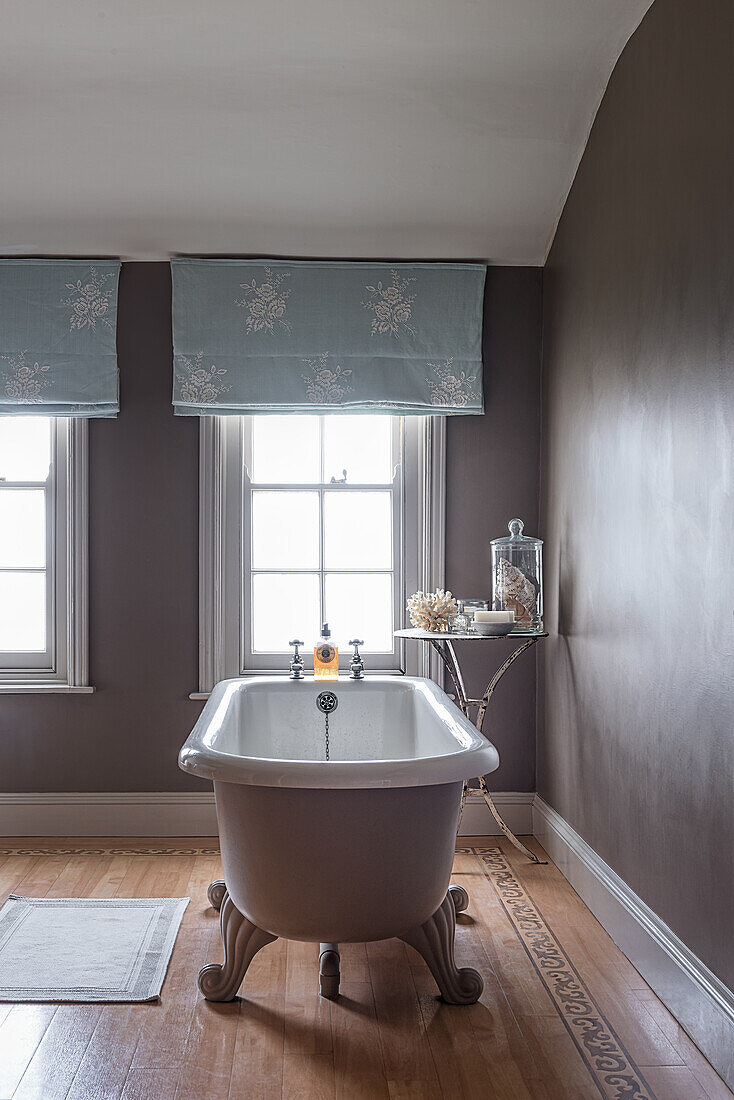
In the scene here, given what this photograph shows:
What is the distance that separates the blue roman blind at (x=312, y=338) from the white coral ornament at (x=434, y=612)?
0.78 metres

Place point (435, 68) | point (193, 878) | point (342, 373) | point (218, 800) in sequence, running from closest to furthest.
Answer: point (218, 800) → point (435, 68) → point (193, 878) → point (342, 373)

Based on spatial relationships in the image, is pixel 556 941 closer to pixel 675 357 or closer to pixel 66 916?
pixel 66 916

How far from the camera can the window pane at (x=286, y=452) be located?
3.84 m

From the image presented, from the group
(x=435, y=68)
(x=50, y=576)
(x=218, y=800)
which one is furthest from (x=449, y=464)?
(x=218, y=800)

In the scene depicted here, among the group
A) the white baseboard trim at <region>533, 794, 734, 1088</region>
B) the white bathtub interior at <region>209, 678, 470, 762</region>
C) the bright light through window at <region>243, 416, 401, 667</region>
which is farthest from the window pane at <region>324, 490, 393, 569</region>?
the white baseboard trim at <region>533, 794, 734, 1088</region>

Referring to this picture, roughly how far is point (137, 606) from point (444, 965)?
196 centimetres

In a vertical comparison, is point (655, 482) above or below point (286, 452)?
below

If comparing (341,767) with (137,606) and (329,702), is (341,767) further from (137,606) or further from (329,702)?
(137,606)

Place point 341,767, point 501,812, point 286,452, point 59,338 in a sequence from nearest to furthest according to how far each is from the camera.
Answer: point 341,767 < point 59,338 < point 501,812 < point 286,452

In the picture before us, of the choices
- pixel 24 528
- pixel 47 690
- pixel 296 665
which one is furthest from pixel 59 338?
pixel 296 665

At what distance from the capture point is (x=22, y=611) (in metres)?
3.79

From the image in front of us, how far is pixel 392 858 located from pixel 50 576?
2218 mm

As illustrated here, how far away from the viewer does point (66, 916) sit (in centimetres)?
289

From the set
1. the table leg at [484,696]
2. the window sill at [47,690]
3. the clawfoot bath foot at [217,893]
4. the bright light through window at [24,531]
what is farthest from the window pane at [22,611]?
the table leg at [484,696]
